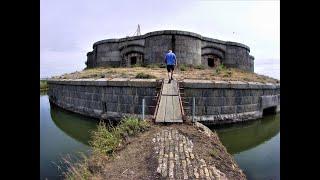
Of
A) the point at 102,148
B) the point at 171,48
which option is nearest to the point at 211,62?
the point at 171,48

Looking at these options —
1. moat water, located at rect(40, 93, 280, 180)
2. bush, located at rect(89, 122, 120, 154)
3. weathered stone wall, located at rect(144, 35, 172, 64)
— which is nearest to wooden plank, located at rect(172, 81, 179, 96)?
moat water, located at rect(40, 93, 280, 180)

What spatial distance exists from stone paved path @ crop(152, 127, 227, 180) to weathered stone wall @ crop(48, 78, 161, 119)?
412 cm

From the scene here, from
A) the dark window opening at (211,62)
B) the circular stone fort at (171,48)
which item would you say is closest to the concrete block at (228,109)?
the circular stone fort at (171,48)

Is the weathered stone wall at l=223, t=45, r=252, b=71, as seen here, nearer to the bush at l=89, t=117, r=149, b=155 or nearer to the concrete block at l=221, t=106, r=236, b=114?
the concrete block at l=221, t=106, r=236, b=114

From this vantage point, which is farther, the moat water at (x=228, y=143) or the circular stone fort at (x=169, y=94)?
the circular stone fort at (x=169, y=94)

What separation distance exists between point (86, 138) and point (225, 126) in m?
5.60

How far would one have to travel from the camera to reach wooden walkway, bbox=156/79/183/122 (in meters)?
7.86

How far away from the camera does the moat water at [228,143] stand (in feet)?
23.7

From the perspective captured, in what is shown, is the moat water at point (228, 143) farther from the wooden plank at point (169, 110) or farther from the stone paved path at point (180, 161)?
the wooden plank at point (169, 110)

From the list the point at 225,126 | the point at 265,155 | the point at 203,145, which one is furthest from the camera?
the point at 225,126
